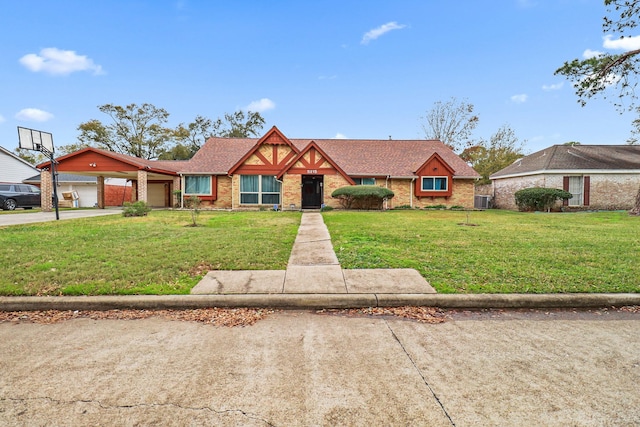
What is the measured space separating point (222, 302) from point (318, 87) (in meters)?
23.5

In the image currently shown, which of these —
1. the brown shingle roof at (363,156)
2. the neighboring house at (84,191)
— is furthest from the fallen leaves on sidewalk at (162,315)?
the neighboring house at (84,191)

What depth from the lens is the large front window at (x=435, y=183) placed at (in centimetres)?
2084

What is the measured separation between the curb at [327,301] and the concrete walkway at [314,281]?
18 centimetres

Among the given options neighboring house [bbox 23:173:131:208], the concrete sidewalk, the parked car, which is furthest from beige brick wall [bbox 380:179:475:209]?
the parked car

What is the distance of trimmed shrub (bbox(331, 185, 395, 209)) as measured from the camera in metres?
18.1

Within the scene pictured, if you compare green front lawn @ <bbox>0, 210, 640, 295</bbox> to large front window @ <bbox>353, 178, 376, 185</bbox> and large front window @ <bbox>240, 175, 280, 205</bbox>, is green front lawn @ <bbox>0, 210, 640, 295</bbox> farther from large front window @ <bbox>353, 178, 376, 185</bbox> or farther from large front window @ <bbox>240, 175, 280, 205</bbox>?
large front window @ <bbox>353, 178, 376, 185</bbox>

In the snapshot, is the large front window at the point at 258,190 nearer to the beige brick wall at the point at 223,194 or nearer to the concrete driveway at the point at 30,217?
the beige brick wall at the point at 223,194

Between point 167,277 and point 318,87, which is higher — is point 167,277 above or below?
below

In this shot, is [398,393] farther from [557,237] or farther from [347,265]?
[557,237]

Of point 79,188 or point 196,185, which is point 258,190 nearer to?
point 196,185

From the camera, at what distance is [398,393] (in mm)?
2148

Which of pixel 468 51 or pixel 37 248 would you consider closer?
pixel 37 248

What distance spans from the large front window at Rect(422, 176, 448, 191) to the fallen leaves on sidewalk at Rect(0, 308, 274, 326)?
19227 mm

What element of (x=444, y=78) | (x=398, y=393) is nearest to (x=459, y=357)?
(x=398, y=393)
